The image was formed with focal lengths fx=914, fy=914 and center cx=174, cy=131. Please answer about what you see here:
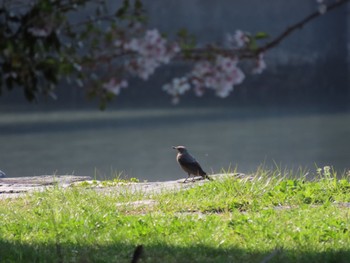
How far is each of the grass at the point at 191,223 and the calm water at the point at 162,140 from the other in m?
5.25

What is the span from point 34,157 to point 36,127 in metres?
6.74

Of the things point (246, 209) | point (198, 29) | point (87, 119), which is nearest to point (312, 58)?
point (198, 29)

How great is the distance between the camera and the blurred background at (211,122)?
18.1m

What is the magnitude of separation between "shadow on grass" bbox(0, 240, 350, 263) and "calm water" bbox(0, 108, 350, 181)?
6928 mm

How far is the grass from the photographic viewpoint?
6250 millimetres

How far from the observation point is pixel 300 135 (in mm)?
23141

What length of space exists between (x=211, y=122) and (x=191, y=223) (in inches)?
799

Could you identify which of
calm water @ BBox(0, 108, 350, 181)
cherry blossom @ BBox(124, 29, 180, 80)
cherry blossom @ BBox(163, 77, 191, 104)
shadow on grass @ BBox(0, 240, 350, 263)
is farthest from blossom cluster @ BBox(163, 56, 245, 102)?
calm water @ BBox(0, 108, 350, 181)

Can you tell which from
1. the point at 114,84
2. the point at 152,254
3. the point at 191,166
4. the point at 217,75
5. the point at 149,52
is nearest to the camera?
the point at 149,52

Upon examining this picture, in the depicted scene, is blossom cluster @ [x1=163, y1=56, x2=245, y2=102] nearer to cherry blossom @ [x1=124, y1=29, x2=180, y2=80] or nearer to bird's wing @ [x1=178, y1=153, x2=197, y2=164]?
cherry blossom @ [x1=124, y1=29, x2=180, y2=80]

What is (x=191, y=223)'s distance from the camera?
7.01 m

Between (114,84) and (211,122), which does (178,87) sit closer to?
(114,84)

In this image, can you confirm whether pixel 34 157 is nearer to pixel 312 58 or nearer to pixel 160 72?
pixel 160 72

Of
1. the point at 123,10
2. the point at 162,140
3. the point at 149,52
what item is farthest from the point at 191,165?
the point at 162,140
